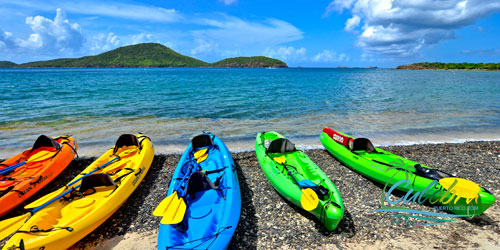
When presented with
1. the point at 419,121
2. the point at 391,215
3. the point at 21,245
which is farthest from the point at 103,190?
the point at 419,121

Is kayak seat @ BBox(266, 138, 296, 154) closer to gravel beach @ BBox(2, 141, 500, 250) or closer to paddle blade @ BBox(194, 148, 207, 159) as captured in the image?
gravel beach @ BBox(2, 141, 500, 250)

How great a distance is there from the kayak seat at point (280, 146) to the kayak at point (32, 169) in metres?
7.71

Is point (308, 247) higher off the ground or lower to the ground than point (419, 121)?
lower

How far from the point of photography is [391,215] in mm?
6336

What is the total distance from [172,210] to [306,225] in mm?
3358

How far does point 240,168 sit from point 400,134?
10.5 metres

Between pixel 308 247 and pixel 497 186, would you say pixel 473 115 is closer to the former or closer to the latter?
pixel 497 186

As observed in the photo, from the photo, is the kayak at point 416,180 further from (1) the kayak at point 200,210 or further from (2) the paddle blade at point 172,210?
(2) the paddle blade at point 172,210

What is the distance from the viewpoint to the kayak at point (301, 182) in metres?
5.66

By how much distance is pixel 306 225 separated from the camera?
5965 millimetres

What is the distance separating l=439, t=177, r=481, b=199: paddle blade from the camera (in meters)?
5.91

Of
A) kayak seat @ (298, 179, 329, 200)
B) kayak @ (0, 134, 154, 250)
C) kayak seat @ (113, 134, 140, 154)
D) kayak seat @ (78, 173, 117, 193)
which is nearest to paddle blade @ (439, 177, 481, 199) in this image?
kayak seat @ (298, 179, 329, 200)

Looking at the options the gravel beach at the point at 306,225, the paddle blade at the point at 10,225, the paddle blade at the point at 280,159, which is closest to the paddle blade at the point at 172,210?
the gravel beach at the point at 306,225

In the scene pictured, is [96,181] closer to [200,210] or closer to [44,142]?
[200,210]
